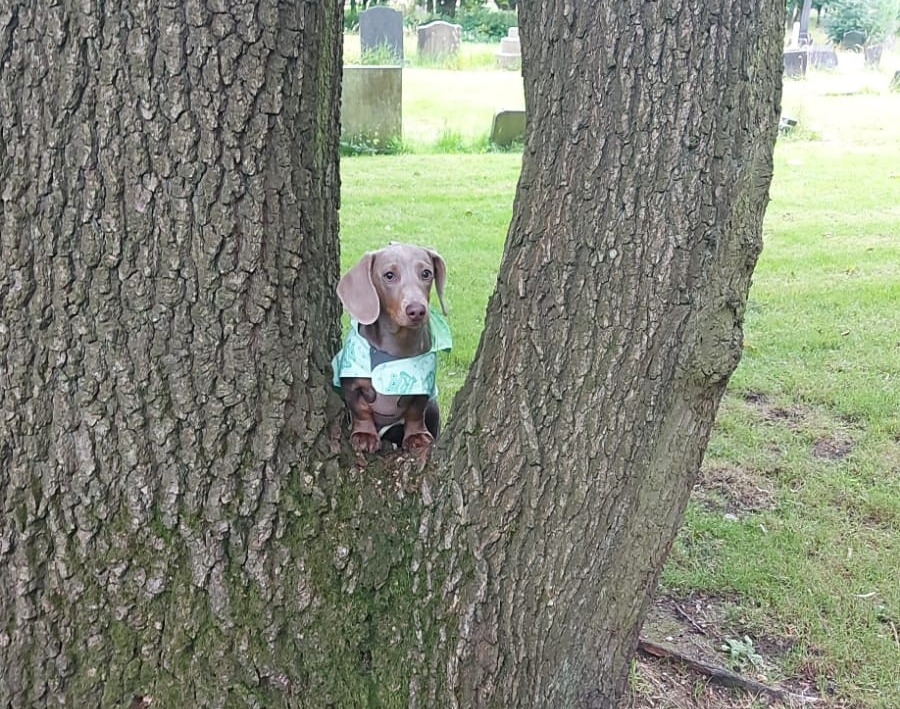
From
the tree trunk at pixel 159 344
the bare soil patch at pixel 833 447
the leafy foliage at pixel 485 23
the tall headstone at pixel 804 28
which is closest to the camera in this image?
the tree trunk at pixel 159 344

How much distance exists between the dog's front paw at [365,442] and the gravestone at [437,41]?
23280 millimetres

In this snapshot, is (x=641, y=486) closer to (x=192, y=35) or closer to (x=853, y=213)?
(x=192, y=35)

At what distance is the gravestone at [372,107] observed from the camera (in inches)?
496

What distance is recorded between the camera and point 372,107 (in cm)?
1277

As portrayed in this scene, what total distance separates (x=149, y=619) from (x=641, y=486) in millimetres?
1206

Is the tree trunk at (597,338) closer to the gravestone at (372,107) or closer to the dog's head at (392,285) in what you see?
the dog's head at (392,285)

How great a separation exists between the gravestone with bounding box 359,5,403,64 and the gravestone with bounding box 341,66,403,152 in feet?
14.0

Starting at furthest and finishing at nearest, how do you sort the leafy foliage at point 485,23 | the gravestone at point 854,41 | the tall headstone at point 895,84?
the leafy foliage at point 485,23 → the gravestone at point 854,41 → the tall headstone at point 895,84

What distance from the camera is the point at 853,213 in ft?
28.9

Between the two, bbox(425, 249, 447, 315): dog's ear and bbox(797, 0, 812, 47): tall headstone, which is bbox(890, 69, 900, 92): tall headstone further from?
bbox(425, 249, 447, 315): dog's ear

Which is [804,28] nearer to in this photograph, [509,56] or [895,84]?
[509,56]

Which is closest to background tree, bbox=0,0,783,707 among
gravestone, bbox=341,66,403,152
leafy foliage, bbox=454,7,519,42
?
gravestone, bbox=341,66,403,152

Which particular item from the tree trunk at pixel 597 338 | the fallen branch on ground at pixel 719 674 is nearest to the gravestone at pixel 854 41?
the fallen branch on ground at pixel 719 674

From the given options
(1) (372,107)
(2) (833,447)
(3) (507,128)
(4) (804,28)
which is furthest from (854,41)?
(2) (833,447)
